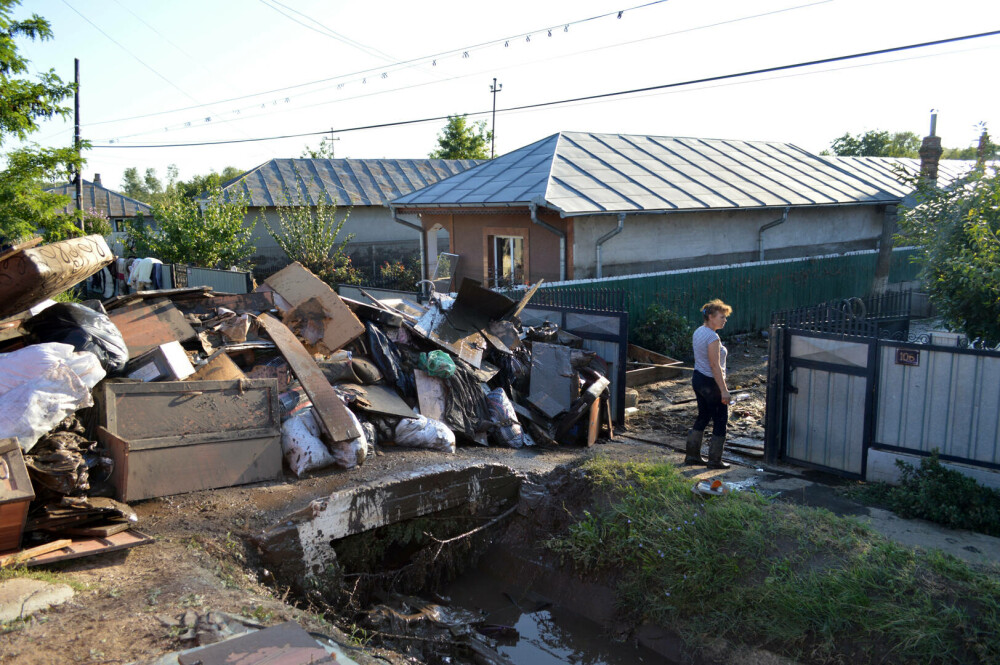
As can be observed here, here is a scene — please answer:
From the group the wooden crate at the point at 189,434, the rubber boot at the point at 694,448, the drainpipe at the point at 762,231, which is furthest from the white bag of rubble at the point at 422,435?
the drainpipe at the point at 762,231

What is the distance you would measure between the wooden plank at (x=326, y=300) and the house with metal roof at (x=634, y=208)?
5599 mm

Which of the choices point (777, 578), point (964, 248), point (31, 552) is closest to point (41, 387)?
point (31, 552)

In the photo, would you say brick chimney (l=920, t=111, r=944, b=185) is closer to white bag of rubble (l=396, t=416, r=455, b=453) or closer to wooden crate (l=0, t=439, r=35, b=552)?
white bag of rubble (l=396, t=416, r=455, b=453)

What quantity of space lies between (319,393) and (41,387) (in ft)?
6.88

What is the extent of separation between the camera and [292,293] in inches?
310

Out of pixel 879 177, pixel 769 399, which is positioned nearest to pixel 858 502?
pixel 769 399

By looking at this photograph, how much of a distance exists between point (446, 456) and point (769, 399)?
328 cm

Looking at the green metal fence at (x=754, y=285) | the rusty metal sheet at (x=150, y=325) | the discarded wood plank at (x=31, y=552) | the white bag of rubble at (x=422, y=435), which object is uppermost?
the green metal fence at (x=754, y=285)

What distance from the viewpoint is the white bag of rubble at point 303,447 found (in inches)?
225

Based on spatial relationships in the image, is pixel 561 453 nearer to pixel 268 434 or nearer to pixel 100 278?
pixel 268 434

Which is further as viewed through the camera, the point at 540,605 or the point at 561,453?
the point at 561,453

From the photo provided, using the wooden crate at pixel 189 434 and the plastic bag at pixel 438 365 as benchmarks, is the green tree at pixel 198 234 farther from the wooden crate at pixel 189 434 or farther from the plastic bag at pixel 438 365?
the wooden crate at pixel 189 434

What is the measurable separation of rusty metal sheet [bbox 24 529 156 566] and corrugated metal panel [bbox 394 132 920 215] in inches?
361

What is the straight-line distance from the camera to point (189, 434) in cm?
527
